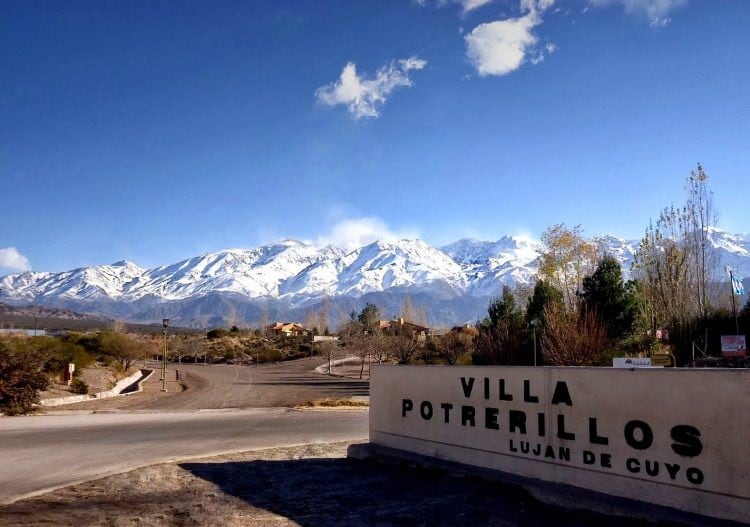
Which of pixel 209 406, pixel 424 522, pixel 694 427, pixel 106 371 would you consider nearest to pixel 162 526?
pixel 424 522

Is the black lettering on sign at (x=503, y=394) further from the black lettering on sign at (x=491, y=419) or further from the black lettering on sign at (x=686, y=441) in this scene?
the black lettering on sign at (x=686, y=441)

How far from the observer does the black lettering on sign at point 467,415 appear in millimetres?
9422

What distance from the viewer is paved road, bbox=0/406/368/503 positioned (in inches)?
411

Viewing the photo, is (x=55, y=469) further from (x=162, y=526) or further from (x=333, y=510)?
(x=333, y=510)

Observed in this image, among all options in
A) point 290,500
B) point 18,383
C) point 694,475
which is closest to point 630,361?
point 694,475

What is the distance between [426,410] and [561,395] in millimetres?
2672

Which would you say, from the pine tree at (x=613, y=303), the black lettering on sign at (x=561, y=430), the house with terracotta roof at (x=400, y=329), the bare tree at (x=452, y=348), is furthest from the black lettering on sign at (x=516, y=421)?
the house with terracotta roof at (x=400, y=329)

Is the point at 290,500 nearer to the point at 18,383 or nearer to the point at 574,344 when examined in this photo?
the point at 18,383

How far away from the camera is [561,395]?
27.0 feet

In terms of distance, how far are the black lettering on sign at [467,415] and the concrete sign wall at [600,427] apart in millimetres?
15

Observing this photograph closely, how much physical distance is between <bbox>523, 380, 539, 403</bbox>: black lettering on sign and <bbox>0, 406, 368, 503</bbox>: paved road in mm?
6616

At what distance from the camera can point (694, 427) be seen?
22.5 ft

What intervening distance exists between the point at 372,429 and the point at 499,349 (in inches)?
827

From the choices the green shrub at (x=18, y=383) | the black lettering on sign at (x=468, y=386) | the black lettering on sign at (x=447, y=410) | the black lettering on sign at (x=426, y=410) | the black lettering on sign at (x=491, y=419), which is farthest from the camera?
the green shrub at (x=18, y=383)
